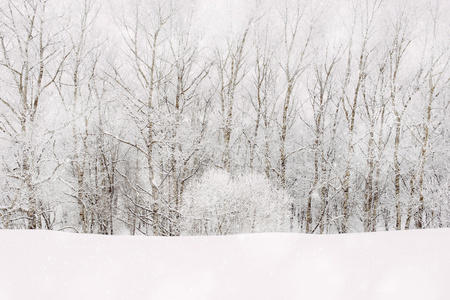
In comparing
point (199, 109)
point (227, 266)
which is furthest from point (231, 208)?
point (199, 109)

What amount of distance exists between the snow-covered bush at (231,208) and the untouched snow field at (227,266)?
21.5ft

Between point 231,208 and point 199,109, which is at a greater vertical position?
point 199,109

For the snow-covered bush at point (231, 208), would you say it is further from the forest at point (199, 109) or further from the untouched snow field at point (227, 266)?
the untouched snow field at point (227, 266)

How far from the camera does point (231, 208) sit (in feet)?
27.5

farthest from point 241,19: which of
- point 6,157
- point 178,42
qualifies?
point 6,157

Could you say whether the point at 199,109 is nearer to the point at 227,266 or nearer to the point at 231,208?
the point at 231,208

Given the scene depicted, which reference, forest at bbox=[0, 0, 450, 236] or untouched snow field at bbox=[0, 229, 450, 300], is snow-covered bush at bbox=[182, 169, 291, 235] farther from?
untouched snow field at bbox=[0, 229, 450, 300]

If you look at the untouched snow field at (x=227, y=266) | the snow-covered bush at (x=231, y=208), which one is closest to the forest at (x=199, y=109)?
the snow-covered bush at (x=231, y=208)

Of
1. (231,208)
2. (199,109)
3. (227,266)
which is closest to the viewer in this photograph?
(227,266)

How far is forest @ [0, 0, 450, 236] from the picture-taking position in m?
7.78

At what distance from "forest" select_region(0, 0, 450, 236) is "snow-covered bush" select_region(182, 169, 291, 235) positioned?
0.15ft

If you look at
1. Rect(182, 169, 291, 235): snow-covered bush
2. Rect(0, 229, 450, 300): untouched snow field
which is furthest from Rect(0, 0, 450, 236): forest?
Rect(0, 229, 450, 300): untouched snow field

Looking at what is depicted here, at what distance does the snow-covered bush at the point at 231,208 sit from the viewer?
832 cm

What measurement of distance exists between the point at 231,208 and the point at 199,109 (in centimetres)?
1055
